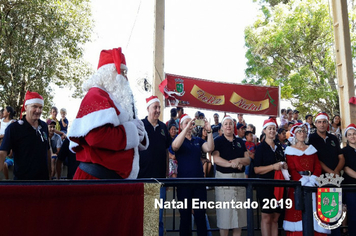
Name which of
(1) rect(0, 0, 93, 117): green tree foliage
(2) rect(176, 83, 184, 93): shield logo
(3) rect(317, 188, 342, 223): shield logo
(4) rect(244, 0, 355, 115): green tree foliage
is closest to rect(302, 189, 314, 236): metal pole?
(3) rect(317, 188, 342, 223): shield logo

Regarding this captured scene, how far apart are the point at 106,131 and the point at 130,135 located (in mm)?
227

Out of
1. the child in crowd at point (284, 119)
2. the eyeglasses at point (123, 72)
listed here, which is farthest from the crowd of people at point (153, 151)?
the child in crowd at point (284, 119)

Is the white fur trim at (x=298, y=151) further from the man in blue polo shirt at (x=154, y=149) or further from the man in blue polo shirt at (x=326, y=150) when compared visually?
the man in blue polo shirt at (x=154, y=149)

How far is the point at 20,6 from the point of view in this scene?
40.3 ft

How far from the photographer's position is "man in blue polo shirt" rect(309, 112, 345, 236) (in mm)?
5383

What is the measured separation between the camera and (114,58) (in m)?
3.04

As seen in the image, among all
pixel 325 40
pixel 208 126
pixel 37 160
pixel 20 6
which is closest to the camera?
pixel 37 160

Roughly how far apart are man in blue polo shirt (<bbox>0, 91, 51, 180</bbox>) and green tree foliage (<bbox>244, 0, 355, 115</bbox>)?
16330 mm

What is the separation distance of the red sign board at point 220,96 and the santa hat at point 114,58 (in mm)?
3986

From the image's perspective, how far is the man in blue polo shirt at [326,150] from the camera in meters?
5.38

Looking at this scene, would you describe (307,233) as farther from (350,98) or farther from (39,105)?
(350,98)

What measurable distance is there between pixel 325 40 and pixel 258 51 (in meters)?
3.74

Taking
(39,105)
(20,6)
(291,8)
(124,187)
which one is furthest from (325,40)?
(124,187)

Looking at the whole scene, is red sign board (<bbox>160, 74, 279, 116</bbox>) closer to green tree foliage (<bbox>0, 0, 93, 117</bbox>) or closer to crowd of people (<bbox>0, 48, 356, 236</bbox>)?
crowd of people (<bbox>0, 48, 356, 236</bbox>)
